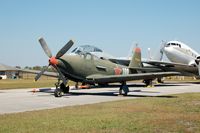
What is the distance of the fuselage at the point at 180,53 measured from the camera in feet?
151

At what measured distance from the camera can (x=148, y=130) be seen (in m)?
8.22

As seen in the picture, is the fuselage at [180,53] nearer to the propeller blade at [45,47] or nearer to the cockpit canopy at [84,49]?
the cockpit canopy at [84,49]

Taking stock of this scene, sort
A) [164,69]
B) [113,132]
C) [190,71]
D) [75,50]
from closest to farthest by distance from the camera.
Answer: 1. [113,132]
2. [75,50]
3. [164,69]
4. [190,71]

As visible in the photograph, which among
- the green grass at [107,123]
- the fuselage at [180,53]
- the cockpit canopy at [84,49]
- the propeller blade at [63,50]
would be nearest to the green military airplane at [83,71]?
the propeller blade at [63,50]

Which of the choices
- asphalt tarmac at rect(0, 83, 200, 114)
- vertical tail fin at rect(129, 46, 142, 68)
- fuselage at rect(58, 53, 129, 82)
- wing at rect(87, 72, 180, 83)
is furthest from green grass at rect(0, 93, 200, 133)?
vertical tail fin at rect(129, 46, 142, 68)

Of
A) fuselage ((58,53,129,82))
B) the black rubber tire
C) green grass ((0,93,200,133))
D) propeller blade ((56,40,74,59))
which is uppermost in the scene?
propeller blade ((56,40,74,59))

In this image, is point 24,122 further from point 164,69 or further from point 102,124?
point 164,69

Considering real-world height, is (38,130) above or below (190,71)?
below

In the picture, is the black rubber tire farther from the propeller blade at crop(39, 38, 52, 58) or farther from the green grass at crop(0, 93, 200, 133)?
the green grass at crop(0, 93, 200, 133)

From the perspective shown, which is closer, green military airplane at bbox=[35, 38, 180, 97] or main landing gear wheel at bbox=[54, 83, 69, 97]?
main landing gear wheel at bbox=[54, 83, 69, 97]

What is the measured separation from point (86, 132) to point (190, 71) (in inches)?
1586

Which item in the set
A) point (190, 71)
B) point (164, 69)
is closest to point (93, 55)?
point (164, 69)

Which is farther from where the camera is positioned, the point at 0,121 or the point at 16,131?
the point at 0,121

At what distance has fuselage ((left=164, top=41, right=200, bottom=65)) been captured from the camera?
46.0 meters
